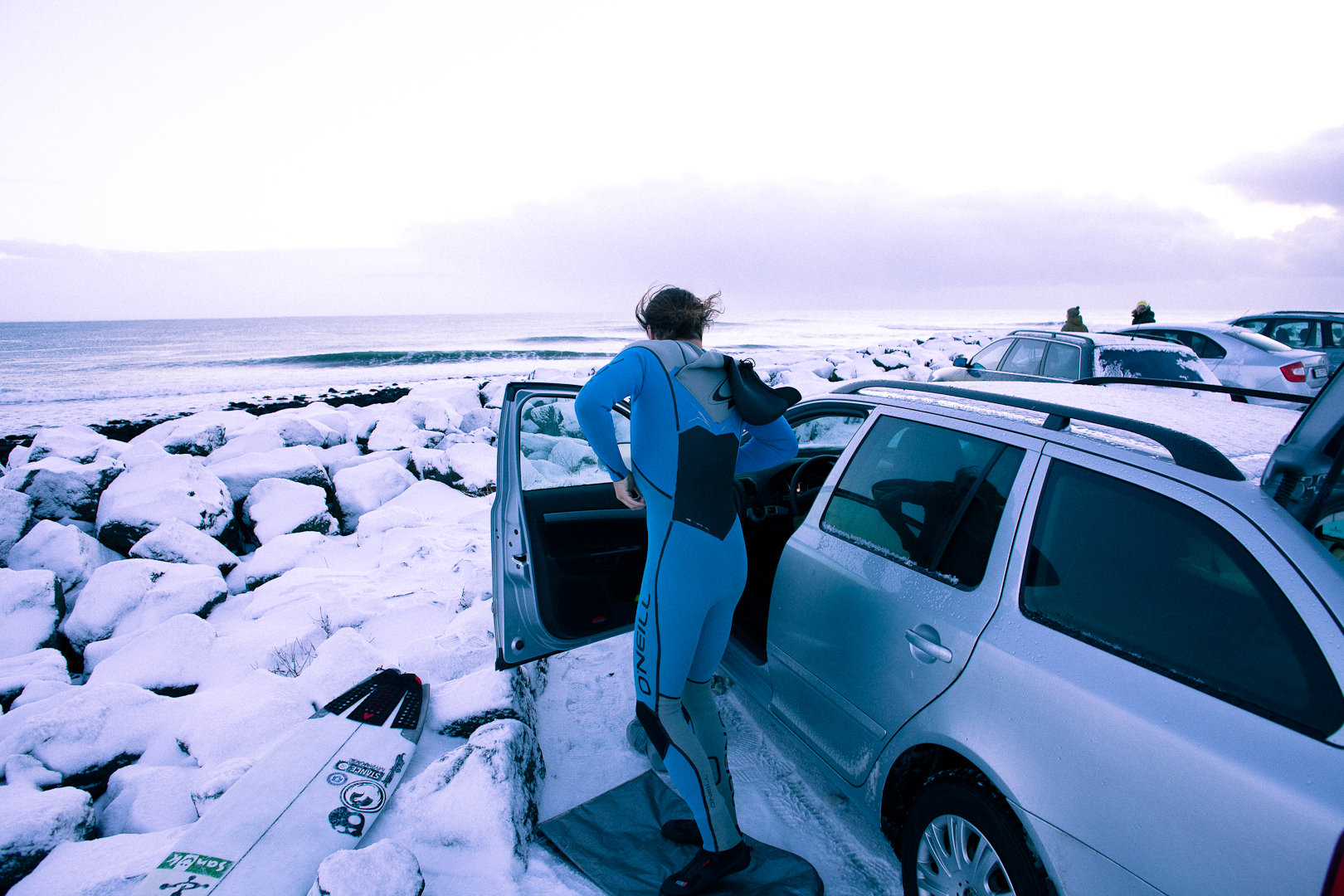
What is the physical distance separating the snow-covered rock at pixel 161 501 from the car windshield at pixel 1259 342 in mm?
12002

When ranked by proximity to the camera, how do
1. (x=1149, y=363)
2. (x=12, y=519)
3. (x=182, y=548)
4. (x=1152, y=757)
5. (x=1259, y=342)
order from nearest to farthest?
1. (x=1152, y=757)
2. (x=182, y=548)
3. (x=12, y=519)
4. (x=1149, y=363)
5. (x=1259, y=342)

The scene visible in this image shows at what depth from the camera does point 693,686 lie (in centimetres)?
231

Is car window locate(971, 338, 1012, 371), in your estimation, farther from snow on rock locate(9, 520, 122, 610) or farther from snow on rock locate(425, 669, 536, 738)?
snow on rock locate(9, 520, 122, 610)

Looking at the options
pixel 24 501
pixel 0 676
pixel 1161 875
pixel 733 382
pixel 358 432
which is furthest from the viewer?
pixel 358 432

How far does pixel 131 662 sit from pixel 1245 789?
196 inches

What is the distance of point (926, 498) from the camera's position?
7.72 ft

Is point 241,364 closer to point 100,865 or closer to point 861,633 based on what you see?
point 100,865

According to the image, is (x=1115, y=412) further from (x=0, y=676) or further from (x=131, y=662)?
(x=0, y=676)

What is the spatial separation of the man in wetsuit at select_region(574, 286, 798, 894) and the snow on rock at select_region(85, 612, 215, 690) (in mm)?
3169

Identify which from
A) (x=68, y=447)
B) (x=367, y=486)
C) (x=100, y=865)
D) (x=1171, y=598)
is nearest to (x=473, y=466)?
(x=367, y=486)

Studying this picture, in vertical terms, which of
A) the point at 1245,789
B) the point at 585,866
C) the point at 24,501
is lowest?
the point at 585,866

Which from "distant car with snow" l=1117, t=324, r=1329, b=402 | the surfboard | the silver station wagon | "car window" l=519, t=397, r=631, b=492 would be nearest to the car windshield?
"distant car with snow" l=1117, t=324, r=1329, b=402

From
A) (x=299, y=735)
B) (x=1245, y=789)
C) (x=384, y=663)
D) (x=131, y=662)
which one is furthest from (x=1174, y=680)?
(x=131, y=662)

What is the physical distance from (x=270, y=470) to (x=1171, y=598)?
24.9ft
